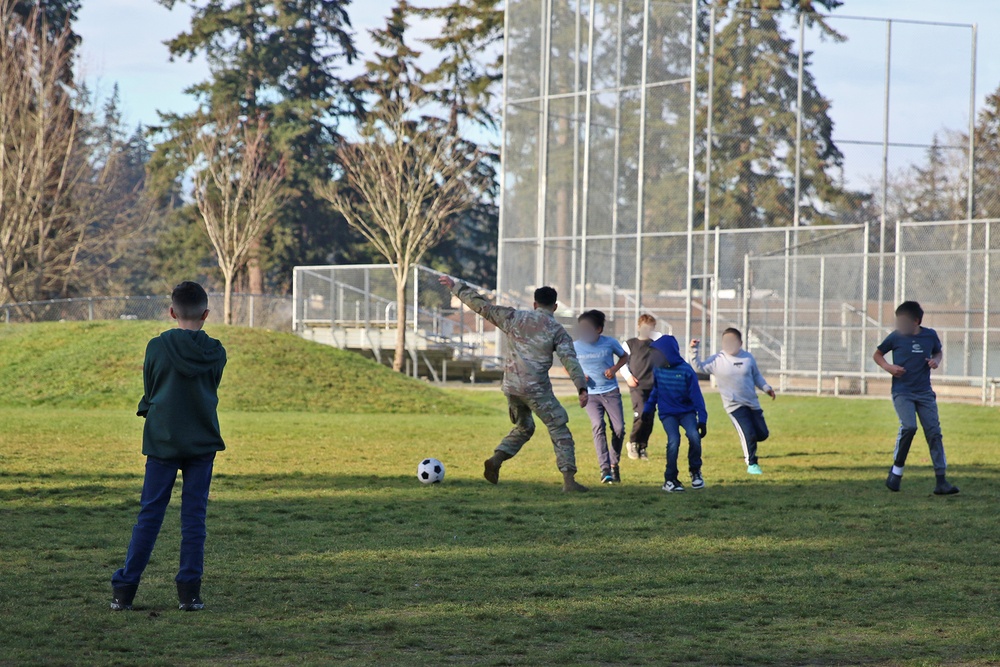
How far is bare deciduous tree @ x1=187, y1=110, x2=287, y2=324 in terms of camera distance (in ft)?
129

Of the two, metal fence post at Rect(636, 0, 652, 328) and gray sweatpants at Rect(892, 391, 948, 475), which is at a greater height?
metal fence post at Rect(636, 0, 652, 328)

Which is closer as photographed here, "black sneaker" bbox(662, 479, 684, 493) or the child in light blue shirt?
"black sneaker" bbox(662, 479, 684, 493)

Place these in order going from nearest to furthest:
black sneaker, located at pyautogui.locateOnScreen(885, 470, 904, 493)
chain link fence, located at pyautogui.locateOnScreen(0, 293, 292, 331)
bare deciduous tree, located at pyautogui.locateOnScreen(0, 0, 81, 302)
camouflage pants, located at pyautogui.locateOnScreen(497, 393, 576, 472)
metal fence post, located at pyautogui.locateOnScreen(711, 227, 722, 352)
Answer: camouflage pants, located at pyautogui.locateOnScreen(497, 393, 576, 472) → black sneaker, located at pyautogui.locateOnScreen(885, 470, 904, 493) → metal fence post, located at pyautogui.locateOnScreen(711, 227, 722, 352) → bare deciduous tree, located at pyautogui.locateOnScreen(0, 0, 81, 302) → chain link fence, located at pyautogui.locateOnScreen(0, 293, 292, 331)

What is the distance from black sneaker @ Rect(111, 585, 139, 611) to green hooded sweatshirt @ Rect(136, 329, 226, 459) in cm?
67

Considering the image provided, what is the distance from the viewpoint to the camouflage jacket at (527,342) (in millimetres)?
10742

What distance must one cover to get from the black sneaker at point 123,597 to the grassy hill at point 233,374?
17.0 metres

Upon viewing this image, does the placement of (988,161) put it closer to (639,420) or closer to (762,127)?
(762,127)

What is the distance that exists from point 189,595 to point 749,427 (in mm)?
8484

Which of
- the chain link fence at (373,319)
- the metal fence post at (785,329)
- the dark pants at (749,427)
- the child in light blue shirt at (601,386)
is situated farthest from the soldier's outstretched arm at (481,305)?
the chain link fence at (373,319)

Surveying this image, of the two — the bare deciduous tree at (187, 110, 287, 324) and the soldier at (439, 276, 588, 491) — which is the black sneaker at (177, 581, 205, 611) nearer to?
the soldier at (439, 276, 588, 491)

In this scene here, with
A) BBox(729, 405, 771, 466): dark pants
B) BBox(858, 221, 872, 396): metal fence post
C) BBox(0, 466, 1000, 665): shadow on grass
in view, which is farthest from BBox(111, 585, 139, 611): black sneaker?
BBox(858, 221, 872, 396): metal fence post

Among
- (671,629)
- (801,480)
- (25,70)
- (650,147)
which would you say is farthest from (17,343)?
(671,629)

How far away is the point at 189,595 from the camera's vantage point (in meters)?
6.02

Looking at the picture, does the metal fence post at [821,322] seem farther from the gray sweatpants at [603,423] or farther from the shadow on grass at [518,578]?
the shadow on grass at [518,578]
